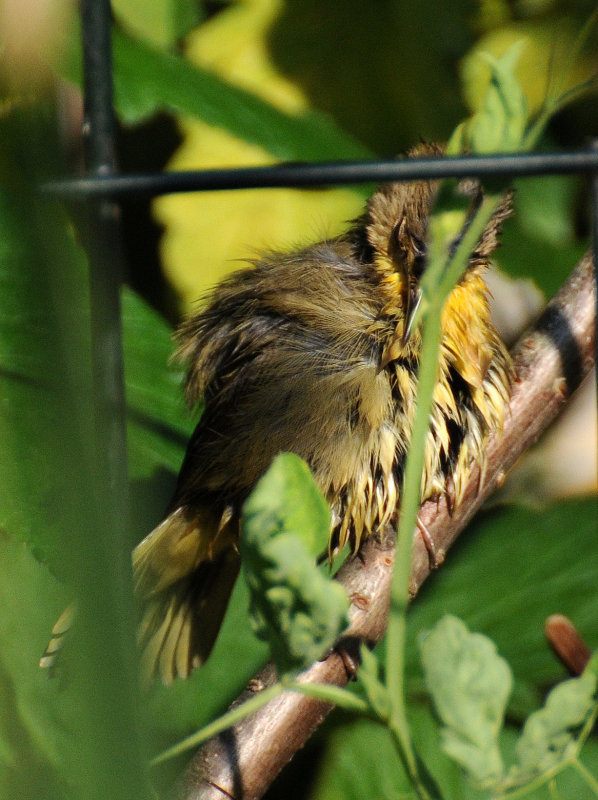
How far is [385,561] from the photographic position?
53.4 inches

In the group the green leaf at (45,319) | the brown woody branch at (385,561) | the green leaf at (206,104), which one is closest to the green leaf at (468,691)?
the green leaf at (45,319)

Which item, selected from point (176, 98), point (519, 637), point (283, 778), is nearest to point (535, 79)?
point (176, 98)

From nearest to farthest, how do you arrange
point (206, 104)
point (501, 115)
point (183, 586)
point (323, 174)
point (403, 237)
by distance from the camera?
point (501, 115) < point (323, 174) < point (403, 237) < point (206, 104) < point (183, 586)

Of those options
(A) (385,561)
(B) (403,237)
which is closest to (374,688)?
(A) (385,561)

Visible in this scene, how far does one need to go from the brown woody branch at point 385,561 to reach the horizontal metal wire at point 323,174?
2.23ft

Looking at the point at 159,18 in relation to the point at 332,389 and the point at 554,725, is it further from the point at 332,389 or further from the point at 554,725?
the point at 554,725

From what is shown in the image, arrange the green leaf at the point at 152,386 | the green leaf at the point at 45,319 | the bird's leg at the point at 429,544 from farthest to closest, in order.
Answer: the green leaf at the point at 152,386 → the bird's leg at the point at 429,544 → the green leaf at the point at 45,319

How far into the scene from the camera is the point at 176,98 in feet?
5.32

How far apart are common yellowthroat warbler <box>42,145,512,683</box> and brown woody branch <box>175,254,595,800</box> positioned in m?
0.04

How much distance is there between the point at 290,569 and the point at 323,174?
274 mm

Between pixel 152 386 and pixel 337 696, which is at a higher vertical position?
pixel 152 386

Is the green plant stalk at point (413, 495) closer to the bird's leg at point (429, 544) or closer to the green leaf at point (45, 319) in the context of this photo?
the green leaf at point (45, 319)

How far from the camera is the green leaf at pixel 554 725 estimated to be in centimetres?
39

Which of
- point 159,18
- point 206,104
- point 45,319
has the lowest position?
point 45,319
